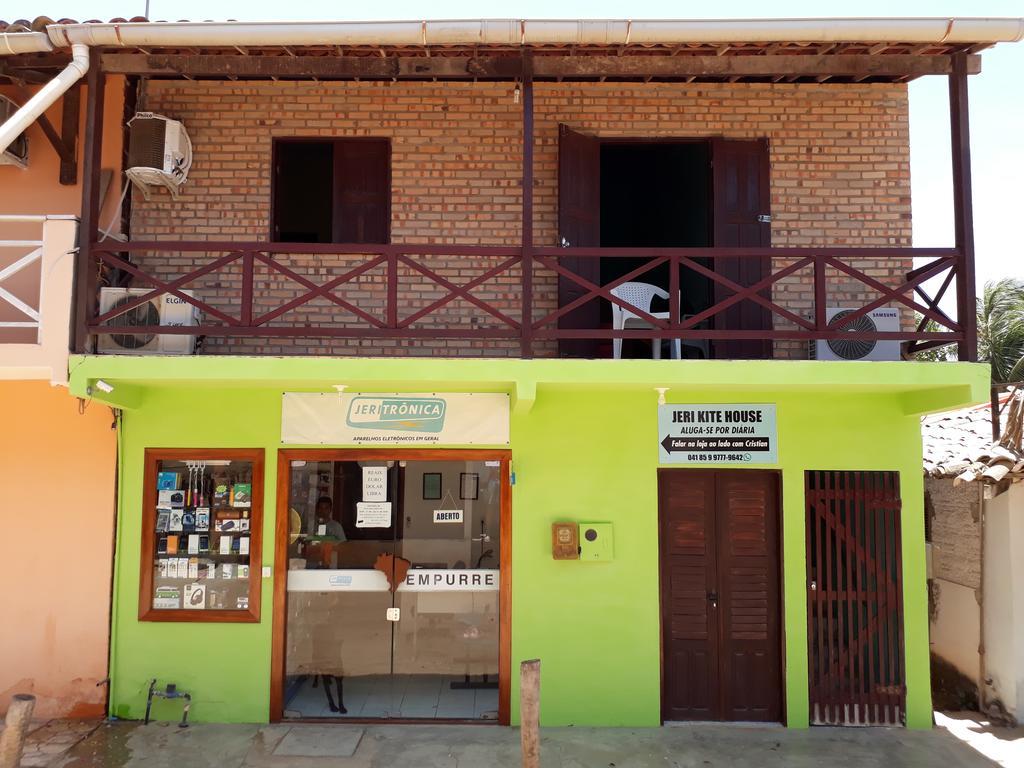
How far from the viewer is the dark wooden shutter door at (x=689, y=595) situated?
295 inches

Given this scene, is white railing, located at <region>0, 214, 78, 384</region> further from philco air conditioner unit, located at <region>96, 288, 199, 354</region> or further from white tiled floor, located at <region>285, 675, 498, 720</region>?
white tiled floor, located at <region>285, 675, 498, 720</region>

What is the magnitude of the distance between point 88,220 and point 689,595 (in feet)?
21.3

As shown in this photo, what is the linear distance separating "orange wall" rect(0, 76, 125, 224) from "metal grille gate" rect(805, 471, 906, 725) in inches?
308

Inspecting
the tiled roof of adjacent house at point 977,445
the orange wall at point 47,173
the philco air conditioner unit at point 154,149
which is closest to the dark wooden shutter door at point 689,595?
the tiled roof of adjacent house at point 977,445

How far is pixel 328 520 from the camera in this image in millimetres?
7637

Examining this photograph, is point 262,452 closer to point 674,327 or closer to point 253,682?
point 253,682

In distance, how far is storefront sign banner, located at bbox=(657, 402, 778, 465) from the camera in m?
7.57

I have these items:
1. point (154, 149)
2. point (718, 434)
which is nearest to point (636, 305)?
point (718, 434)

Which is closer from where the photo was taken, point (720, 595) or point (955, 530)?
point (720, 595)

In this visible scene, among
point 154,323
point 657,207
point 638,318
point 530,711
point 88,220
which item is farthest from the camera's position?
point 657,207

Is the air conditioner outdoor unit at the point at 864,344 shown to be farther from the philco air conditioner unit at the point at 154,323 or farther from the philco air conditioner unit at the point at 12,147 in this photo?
the philco air conditioner unit at the point at 12,147

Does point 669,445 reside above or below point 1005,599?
above

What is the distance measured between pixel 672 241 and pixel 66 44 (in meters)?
6.71

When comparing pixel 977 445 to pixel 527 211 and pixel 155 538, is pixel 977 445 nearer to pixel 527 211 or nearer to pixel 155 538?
pixel 527 211
